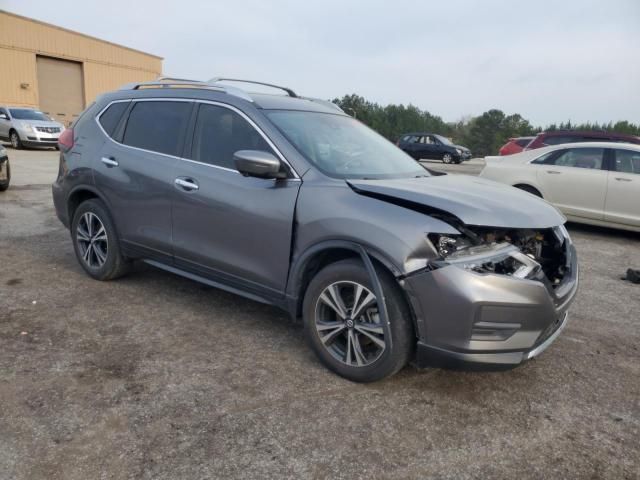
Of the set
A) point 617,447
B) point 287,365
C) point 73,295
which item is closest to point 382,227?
point 287,365

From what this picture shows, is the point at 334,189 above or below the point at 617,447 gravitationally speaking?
above

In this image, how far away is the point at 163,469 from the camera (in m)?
2.29

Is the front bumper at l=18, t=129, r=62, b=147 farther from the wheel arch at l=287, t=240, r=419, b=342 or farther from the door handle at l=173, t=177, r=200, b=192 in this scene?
the wheel arch at l=287, t=240, r=419, b=342

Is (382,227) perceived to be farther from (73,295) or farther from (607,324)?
(73,295)

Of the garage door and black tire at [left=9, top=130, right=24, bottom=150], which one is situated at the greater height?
the garage door

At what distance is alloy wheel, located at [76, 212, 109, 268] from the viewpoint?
462 centimetres

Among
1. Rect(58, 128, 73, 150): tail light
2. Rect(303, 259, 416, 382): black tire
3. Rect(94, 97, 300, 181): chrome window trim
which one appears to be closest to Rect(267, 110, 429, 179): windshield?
Rect(94, 97, 300, 181): chrome window trim

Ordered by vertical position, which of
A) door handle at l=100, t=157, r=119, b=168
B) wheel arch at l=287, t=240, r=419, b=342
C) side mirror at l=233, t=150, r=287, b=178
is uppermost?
side mirror at l=233, t=150, r=287, b=178

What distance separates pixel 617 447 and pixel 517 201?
1443mm

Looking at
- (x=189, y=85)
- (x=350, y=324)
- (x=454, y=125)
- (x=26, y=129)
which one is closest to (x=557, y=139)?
(x=189, y=85)

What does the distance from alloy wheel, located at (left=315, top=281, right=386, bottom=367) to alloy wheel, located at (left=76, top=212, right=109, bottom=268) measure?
2409 millimetres

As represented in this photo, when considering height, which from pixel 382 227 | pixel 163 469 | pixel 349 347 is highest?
pixel 382 227

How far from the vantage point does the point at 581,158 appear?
8.16 m

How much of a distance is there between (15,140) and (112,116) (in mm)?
17504
